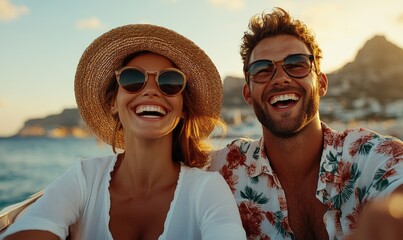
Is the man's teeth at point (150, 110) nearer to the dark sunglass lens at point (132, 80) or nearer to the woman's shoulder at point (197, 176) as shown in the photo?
the dark sunglass lens at point (132, 80)

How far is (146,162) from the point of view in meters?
3.17

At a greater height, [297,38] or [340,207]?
[297,38]

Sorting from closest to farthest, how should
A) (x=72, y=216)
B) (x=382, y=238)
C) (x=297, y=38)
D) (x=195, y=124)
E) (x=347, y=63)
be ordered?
1. (x=382, y=238)
2. (x=72, y=216)
3. (x=195, y=124)
4. (x=297, y=38)
5. (x=347, y=63)

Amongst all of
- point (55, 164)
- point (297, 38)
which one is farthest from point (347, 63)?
point (297, 38)

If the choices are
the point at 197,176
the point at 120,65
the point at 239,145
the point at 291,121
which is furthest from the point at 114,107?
the point at 291,121

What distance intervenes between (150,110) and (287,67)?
1.26m

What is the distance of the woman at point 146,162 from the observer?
271 cm

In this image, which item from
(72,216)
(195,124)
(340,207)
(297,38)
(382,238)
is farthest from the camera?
(297,38)

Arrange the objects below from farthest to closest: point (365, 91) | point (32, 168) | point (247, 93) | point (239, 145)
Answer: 1. point (365, 91)
2. point (32, 168)
3. point (247, 93)
4. point (239, 145)

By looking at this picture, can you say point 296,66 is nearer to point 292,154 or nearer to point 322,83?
point 322,83

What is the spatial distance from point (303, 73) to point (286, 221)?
3.77 ft

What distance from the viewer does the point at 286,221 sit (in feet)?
11.0

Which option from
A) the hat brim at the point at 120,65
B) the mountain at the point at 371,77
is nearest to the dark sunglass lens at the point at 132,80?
the hat brim at the point at 120,65

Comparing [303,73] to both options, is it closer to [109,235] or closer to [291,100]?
[291,100]
